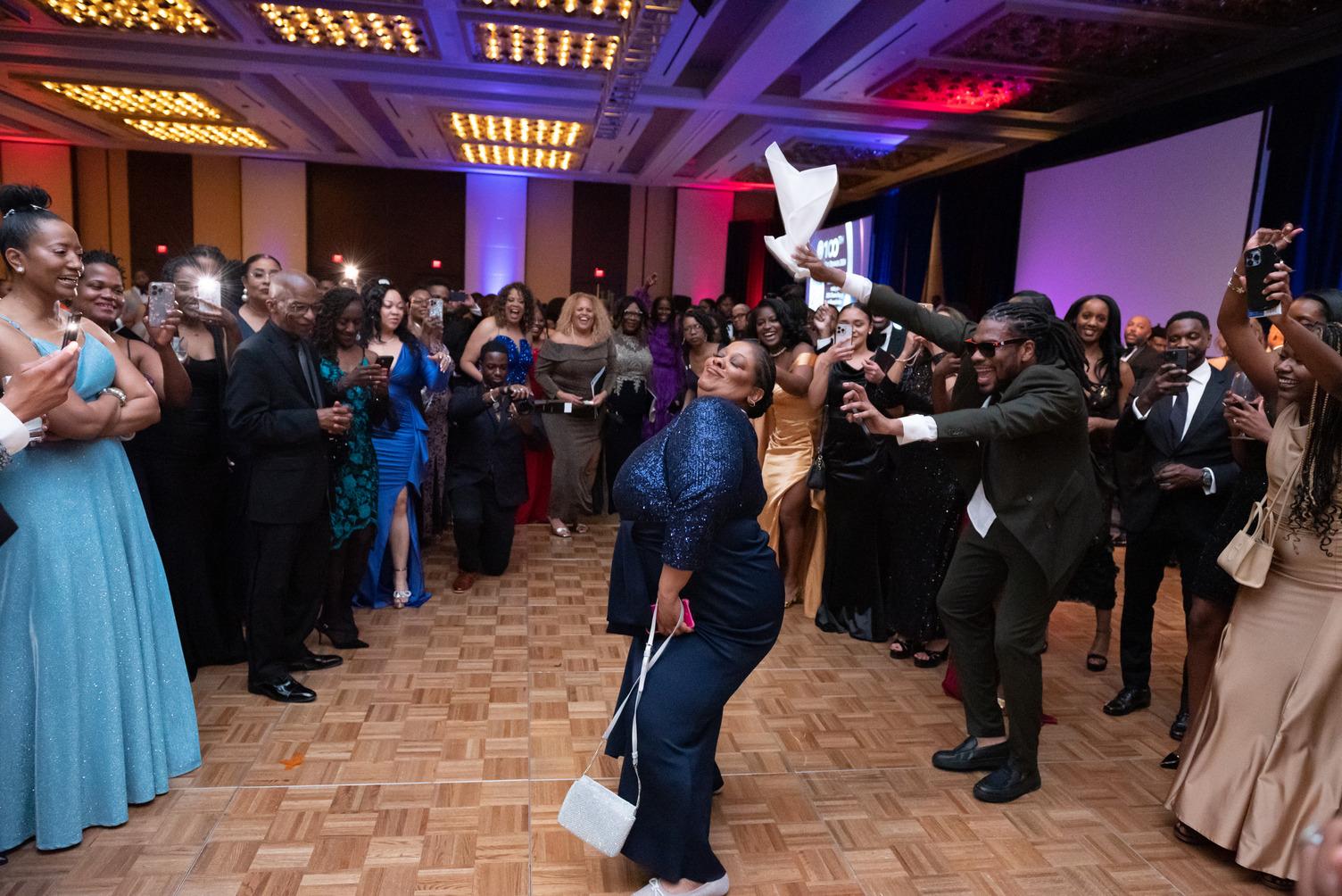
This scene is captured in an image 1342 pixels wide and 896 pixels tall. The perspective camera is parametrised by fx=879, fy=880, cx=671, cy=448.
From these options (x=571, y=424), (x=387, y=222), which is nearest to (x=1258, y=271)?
(x=571, y=424)

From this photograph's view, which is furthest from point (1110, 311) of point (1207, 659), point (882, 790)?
point (882, 790)

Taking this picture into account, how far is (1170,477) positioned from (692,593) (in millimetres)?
2080

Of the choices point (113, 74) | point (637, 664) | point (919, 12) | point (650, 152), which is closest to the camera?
point (637, 664)

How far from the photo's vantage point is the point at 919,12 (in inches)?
236

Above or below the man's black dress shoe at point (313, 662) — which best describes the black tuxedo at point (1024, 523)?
above

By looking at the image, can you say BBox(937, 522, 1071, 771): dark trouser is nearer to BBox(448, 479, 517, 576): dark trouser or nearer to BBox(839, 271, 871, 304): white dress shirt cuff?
BBox(839, 271, 871, 304): white dress shirt cuff

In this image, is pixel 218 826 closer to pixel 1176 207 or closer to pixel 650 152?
pixel 1176 207

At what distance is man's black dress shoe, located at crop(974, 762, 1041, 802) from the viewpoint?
9.43ft

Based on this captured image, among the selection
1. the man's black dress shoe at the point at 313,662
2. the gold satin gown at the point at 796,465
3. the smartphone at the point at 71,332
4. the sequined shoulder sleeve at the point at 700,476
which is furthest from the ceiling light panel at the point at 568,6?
the smartphone at the point at 71,332

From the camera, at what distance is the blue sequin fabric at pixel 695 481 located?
2.11m

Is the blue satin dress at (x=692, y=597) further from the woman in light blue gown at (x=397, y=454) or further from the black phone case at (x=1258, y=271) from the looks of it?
the woman in light blue gown at (x=397, y=454)

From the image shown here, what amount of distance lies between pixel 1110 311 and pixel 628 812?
10.4 ft

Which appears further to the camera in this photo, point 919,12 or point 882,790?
point 919,12

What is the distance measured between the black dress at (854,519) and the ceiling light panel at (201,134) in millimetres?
9829
